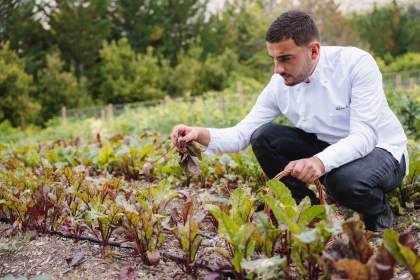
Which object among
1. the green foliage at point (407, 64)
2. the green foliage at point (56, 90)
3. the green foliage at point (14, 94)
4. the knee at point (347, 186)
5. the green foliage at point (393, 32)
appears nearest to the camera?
the knee at point (347, 186)

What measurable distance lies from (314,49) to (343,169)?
76 centimetres

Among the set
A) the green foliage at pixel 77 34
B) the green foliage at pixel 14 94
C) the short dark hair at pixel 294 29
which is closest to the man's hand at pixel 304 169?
the short dark hair at pixel 294 29

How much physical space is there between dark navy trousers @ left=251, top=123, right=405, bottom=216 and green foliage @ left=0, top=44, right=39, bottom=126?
1994 cm

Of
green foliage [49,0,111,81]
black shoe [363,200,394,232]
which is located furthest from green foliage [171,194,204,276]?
green foliage [49,0,111,81]

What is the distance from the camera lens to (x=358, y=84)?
112 inches

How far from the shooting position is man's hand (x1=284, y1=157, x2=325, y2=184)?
2.27 m

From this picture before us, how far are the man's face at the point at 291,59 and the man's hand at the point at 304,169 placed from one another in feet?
2.26

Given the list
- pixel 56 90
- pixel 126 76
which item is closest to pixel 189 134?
pixel 56 90

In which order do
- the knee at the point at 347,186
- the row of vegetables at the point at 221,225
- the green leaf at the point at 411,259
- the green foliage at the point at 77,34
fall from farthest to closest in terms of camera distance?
1. the green foliage at the point at 77,34
2. the knee at the point at 347,186
3. the row of vegetables at the point at 221,225
4. the green leaf at the point at 411,259

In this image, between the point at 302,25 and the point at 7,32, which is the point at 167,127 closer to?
the point at 302,25

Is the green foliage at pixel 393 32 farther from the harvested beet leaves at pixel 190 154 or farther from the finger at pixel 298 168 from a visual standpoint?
the finger at pixel 298 168

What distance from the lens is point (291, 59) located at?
2.78 meters

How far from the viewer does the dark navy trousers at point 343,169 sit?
266cm

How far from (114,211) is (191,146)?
84 centimetres
